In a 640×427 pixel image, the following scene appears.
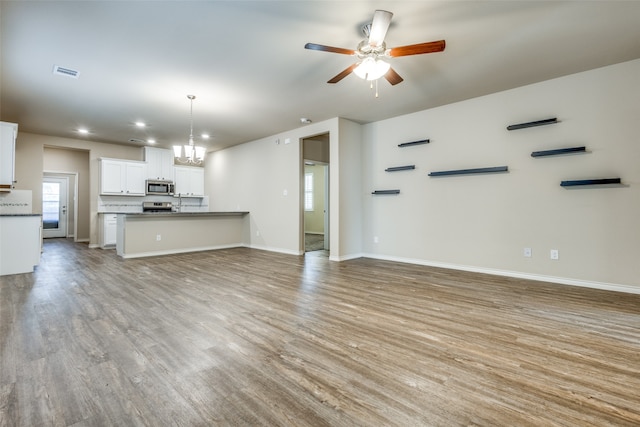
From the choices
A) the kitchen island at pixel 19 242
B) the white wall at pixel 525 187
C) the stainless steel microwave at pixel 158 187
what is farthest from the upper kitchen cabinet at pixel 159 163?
the white wall at pixel 525 187

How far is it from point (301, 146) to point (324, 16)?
3640 mm

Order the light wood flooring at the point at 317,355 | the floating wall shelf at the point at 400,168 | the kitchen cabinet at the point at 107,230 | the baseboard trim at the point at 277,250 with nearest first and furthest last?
the light wood flooring at the point at 317,355 < the floating wall shelf at the point at 400,168 < the baseboard trim at the point at 277,250 < the kitchen cabinet at the point at 107,230

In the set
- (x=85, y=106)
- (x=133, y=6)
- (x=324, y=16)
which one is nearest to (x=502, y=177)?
(x=324, y=16)

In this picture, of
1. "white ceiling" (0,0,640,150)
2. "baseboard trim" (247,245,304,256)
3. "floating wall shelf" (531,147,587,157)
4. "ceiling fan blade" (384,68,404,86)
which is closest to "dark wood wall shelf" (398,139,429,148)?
"white ceiling" (0,0,640,150)

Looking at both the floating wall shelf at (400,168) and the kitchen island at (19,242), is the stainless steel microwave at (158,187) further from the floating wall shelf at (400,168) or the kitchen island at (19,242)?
the floating wall shelf at (400,168)

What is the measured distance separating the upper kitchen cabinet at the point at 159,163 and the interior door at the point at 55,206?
10.9ft

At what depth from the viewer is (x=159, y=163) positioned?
315 inches

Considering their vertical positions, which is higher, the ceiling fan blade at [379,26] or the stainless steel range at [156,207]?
the ceiling fan blade at [379,26]

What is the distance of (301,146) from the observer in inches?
241

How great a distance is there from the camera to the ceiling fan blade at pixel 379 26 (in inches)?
84.0

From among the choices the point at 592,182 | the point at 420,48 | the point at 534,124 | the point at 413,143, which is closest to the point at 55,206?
the point at 413,143

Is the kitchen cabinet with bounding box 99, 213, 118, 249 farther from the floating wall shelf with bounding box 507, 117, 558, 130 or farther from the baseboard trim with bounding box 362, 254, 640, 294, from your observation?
the floating wall shelf with bounding box 507, 117, 558, 130

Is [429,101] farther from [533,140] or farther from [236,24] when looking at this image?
[236,24]

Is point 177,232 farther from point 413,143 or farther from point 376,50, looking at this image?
point 376,50
